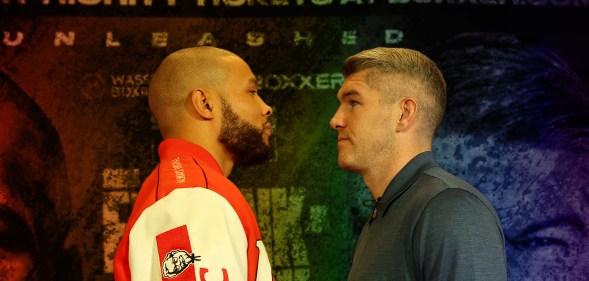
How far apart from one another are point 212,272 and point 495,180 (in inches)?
66.0

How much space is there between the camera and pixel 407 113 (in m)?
1.88

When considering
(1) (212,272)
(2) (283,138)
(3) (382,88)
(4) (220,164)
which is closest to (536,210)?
(2) (283,138)

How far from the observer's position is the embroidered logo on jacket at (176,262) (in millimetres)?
1617

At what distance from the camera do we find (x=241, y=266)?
66.1 inches

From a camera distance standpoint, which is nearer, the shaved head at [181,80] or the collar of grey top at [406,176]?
the collar of grey top at [406,176]

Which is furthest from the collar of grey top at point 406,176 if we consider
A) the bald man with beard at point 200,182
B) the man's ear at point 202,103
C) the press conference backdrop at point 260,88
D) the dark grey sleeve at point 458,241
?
the press conference backdrop at point 260,88

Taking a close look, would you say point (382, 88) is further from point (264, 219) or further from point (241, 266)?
point (264, 219)

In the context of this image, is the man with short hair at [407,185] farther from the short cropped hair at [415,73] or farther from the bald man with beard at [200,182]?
the bald man with beard at [200,182]

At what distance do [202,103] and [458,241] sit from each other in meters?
0.92

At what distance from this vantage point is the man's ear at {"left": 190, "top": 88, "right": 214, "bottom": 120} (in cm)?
203

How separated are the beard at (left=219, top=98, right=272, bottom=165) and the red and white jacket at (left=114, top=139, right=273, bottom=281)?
0.25 metres

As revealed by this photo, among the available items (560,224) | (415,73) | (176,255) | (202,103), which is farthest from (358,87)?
(560,224)

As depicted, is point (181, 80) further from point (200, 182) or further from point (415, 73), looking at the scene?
point (415, 73)

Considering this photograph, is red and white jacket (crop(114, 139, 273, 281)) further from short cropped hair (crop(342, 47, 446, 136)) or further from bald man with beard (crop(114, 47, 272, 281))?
short cropped hair (crop(342, 47, 446, 136))
